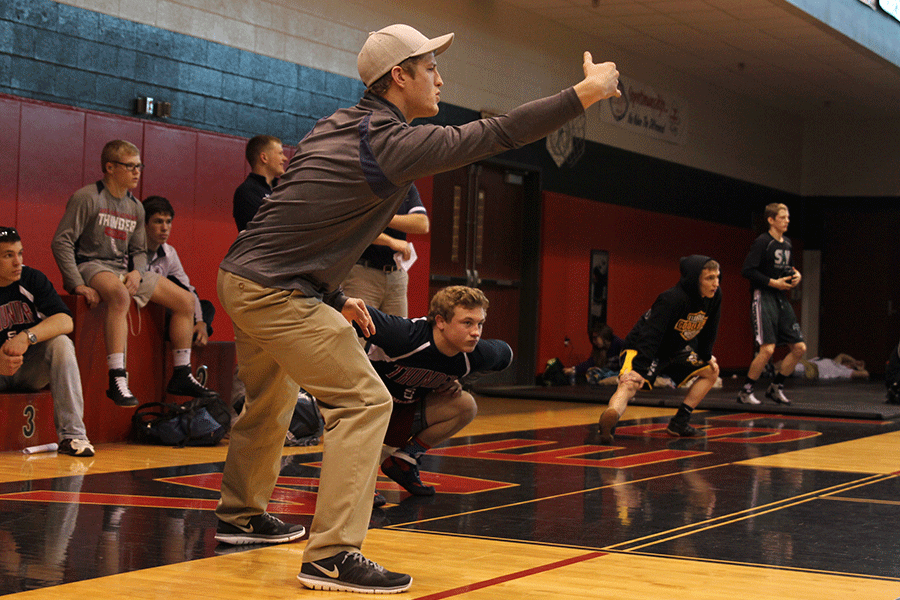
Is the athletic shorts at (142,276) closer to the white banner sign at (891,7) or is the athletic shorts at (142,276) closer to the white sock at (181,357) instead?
the white sock at (181,357)

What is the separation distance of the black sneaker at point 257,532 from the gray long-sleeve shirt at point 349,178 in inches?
36.4

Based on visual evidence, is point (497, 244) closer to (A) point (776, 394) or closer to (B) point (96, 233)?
(A) point (776, 394)

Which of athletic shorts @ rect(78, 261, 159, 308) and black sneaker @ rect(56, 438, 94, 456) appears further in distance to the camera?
athletic shorts @ rect(78, 261, 159, 308)

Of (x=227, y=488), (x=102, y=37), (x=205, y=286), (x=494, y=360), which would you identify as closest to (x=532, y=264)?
(x=205, y=286)

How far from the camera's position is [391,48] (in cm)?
319

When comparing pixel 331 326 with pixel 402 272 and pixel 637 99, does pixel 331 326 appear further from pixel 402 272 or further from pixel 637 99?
pixel 637 99

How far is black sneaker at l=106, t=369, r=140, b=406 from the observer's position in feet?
21.7

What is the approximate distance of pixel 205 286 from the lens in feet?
29.4

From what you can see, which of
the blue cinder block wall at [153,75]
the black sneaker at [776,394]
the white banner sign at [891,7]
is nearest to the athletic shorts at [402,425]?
the blue cinder block wall at [153,75]

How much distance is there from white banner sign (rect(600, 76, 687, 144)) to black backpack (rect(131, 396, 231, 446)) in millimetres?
8431

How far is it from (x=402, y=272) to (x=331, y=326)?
3365mm

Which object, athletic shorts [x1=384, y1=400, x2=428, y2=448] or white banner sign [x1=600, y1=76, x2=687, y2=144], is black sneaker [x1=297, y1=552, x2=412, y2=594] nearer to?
athletic shorts [x1=384, y1=400, x2=428, y2=448]

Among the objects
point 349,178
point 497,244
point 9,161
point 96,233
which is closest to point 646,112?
point 497,244

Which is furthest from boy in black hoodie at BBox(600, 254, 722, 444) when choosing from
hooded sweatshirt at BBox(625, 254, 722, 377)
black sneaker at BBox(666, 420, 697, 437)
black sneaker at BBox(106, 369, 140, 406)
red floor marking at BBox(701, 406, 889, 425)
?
black sneaker at BBox(106, 369, 140, 406)
